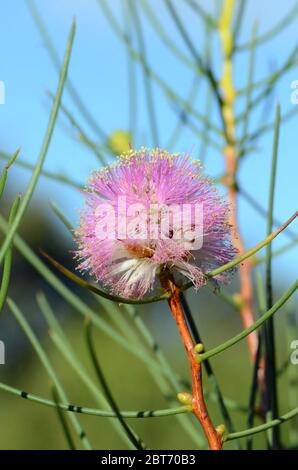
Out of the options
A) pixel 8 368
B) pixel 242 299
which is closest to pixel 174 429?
pixel 8 368

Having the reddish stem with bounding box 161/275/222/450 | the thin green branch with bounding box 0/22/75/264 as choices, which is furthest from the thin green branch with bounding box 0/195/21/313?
the reddish stem with bounding box 161/275/222/450

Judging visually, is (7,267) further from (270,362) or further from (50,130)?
(270,362)

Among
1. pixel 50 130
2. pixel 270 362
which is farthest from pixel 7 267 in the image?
pixel 270 362

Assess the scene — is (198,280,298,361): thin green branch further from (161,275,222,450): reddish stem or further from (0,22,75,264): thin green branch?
(0,22,75,264): thin green branch

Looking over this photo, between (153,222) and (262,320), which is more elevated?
(153,222)

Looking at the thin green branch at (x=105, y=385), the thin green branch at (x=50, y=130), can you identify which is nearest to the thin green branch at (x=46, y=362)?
the thin green branch at (x=105, y=385)

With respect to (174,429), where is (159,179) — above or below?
below

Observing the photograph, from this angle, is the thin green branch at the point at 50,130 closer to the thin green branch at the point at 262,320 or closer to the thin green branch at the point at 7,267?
the thin green branch at the point at 7,267

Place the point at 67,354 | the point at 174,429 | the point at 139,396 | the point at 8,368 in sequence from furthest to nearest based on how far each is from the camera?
1. the point at 8,368
2. the point at 139,396
3. the point at 174,429
4. the point at 67,354
